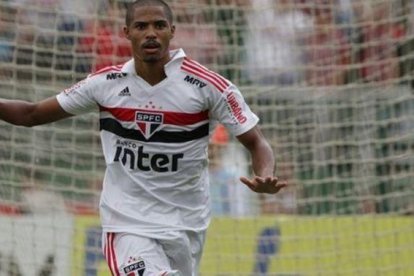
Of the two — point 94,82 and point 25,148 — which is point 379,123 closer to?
point 25,148

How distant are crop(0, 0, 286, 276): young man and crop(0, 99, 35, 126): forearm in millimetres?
301

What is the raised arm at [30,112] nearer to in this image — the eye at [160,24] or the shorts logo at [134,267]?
the eye at [160,24]

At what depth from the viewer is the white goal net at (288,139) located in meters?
8.57

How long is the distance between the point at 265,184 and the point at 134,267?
74 cm

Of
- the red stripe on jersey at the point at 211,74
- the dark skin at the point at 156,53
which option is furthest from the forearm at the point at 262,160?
the red stripe on jersey at the point at 211,74

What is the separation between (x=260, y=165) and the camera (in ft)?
17.8

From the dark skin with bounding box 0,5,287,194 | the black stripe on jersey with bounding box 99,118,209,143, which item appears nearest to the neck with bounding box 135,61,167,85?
the dark skin with bounding box 0,5,287,194

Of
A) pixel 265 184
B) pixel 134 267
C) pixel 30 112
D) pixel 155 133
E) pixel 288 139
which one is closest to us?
pixel 265 184

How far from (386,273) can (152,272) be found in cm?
394

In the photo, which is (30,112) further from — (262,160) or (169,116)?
(262,160)

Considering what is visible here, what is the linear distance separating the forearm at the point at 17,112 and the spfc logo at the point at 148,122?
56cm

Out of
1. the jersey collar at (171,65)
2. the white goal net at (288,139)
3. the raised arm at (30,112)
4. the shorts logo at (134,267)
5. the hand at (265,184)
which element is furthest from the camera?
the white goal net at (288,139)

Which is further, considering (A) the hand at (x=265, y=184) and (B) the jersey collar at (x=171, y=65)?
(B) the jersey collar at (x=171, y=65)

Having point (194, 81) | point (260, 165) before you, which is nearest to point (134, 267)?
point (260, 165)
